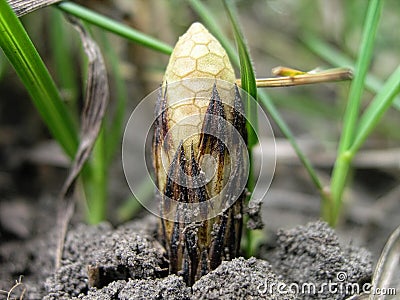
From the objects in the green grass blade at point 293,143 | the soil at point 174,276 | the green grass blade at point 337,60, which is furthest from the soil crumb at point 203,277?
the green grass blade at point 337,60

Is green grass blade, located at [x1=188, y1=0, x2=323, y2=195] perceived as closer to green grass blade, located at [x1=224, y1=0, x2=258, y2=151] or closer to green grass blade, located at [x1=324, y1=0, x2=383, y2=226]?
green grass blade, located at [x1=324, y1=0, x2=383, y2=226]

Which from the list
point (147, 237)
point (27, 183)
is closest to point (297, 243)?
point (147, 237)

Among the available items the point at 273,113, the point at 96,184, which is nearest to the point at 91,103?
the point at 96,184

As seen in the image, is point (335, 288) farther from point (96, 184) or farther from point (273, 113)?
point (96, 184)

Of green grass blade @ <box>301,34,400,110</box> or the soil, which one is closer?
the soil

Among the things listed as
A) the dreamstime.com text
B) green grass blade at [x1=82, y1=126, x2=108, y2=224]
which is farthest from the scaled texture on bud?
green grass blade at [x1=82, y1=126, x2=108, y2=224]

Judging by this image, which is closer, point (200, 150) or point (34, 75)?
point (200, 150)
